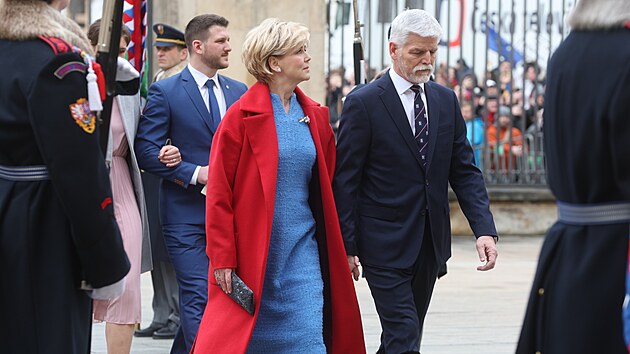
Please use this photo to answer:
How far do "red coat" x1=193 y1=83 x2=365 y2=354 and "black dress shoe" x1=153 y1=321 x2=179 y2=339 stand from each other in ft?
8.61

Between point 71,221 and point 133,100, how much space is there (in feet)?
8.04

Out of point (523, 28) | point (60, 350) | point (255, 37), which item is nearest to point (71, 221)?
point (60, 350)

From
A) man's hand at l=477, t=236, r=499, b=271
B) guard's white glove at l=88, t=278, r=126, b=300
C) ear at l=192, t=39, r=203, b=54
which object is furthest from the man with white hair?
ear at l=192, t=39, r=203, b=54

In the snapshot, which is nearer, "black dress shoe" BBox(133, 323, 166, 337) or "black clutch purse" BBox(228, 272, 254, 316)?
"black clutch purse" BBox(228, 272, 254, 316)

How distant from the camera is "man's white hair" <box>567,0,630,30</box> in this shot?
3.98 m

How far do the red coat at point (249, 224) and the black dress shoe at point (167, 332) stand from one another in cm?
262

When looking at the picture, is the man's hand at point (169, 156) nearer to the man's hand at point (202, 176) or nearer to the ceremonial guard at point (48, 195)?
the man's hand at point (202, 176)

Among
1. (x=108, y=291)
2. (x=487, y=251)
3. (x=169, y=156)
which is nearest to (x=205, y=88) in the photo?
(x=169, y=156)

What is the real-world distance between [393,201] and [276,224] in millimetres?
560

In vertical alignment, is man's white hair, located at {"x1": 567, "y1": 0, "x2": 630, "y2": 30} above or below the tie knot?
above

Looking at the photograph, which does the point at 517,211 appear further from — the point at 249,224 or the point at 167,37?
the point at 249,224

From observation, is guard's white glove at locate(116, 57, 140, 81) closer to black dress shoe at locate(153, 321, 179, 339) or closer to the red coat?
the red coat

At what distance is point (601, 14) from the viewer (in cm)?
401

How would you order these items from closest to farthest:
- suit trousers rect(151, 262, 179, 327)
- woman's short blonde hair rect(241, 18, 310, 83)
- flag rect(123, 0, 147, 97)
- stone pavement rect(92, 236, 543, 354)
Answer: woman's short blonde hair rect(241, 18, 310, 83) → flag rect(123, 0, 147, 97) → stone pavement rect(92, 236, 543, 354) → suit trousers rect(151, 262, 179, 327)
